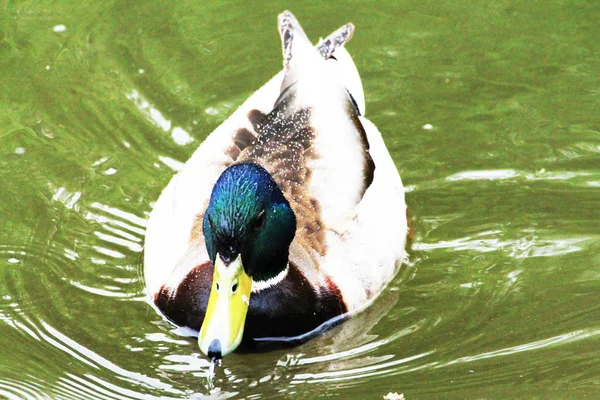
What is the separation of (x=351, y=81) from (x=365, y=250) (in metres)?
1.54

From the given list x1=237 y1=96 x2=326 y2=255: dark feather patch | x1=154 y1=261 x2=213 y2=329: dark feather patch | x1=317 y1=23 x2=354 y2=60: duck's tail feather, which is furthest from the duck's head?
x1=317 y1=23 x2=354 y2=60: duck's tail feather

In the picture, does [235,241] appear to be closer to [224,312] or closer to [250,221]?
[250,221]

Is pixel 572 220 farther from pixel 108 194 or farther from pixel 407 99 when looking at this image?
pixel 108 194

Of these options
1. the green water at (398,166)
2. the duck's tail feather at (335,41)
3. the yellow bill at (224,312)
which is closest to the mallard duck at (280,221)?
the yellow bill at (224,312)

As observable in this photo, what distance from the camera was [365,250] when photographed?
6.66 meters

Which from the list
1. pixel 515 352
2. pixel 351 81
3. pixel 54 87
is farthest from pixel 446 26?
pixel 515 352

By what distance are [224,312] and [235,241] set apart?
0.34 meters

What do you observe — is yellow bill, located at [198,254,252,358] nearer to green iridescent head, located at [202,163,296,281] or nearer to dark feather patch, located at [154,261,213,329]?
green iridescent head, located at [202,163,296,281]

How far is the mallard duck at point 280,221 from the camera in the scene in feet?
19.2

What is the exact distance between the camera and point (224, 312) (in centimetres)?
575

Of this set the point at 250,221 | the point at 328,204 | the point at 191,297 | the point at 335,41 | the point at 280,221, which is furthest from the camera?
the point at 335,41

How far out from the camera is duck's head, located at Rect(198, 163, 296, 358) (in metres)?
5.75

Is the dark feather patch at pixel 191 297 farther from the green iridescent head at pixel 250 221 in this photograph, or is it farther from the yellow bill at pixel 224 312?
the yellow bill at pixel 224 312

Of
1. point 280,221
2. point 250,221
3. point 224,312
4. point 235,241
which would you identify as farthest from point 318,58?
point 224,312
